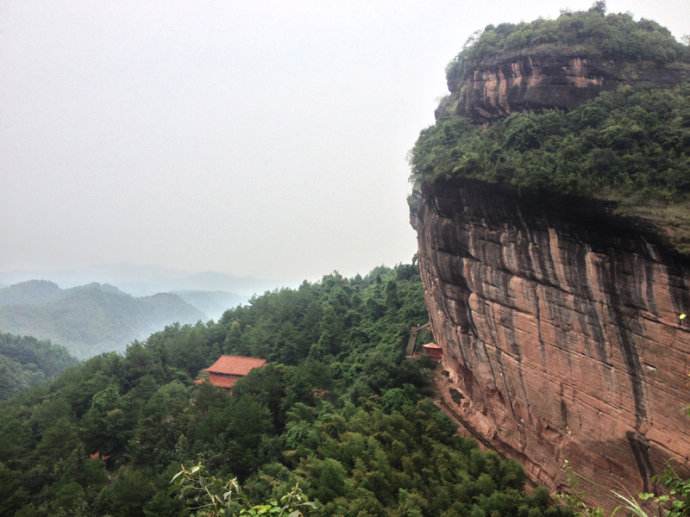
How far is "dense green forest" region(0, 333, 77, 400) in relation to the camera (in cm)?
5166

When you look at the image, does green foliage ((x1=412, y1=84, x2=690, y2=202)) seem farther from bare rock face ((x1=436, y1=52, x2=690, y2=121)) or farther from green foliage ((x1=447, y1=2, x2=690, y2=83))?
green foliage ((x1=447, y1=2, x2=690, y2=83))

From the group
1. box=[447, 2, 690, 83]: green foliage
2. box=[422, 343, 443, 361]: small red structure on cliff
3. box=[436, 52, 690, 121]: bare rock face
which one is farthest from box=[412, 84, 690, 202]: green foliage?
box=[422, 343, 443, 361]: small red structure on cliff

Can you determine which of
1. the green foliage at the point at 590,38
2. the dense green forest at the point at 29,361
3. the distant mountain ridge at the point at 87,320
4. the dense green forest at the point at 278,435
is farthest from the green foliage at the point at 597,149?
the distant mountain ridge at the point at 87,320

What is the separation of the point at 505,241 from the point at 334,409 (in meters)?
12.0

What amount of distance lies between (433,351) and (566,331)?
1106cm

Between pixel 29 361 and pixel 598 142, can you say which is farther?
pixel 29 361

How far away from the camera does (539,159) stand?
14.6 m

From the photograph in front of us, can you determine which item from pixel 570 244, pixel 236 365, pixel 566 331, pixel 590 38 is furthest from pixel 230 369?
pixel 590 38

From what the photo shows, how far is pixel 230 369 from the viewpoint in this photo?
3019 cm

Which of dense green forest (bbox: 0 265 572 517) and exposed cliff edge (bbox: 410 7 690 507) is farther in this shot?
dense green forest (bbox: 0 265 572 517)

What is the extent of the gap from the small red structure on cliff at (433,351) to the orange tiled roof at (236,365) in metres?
11.1

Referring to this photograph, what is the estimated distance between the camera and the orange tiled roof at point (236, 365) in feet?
98.0

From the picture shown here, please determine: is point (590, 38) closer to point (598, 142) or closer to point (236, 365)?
point (598, 142)

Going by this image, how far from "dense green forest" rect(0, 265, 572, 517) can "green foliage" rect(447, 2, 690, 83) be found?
49.5 ft
